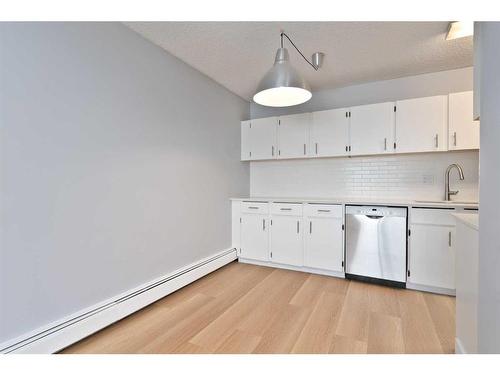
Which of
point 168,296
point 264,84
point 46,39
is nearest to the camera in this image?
point 46,39

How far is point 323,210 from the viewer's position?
296 centimetres

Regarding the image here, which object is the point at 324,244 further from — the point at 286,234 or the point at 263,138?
the point at 263,138

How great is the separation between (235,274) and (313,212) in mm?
1255

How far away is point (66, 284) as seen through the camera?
1.66 meters

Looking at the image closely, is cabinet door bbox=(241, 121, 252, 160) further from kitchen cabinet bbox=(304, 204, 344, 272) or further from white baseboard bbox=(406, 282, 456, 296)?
white baseboard bbox=(406, 282, 456, 296)

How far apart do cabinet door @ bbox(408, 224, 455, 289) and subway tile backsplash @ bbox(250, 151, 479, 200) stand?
0.70 metres

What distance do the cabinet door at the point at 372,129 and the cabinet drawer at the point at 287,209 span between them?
100 cm

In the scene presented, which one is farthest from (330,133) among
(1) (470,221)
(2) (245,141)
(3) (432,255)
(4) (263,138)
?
(1) (470,221)

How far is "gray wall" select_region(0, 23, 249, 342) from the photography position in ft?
4.70

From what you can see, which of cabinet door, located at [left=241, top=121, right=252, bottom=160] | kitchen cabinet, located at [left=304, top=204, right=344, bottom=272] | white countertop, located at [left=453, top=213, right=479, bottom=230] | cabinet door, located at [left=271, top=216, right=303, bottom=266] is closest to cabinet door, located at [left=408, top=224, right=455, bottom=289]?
kitchen cabinet, located at [left=304, top=204, right=344, bottom=272]

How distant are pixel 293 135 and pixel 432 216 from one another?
1899 mm
